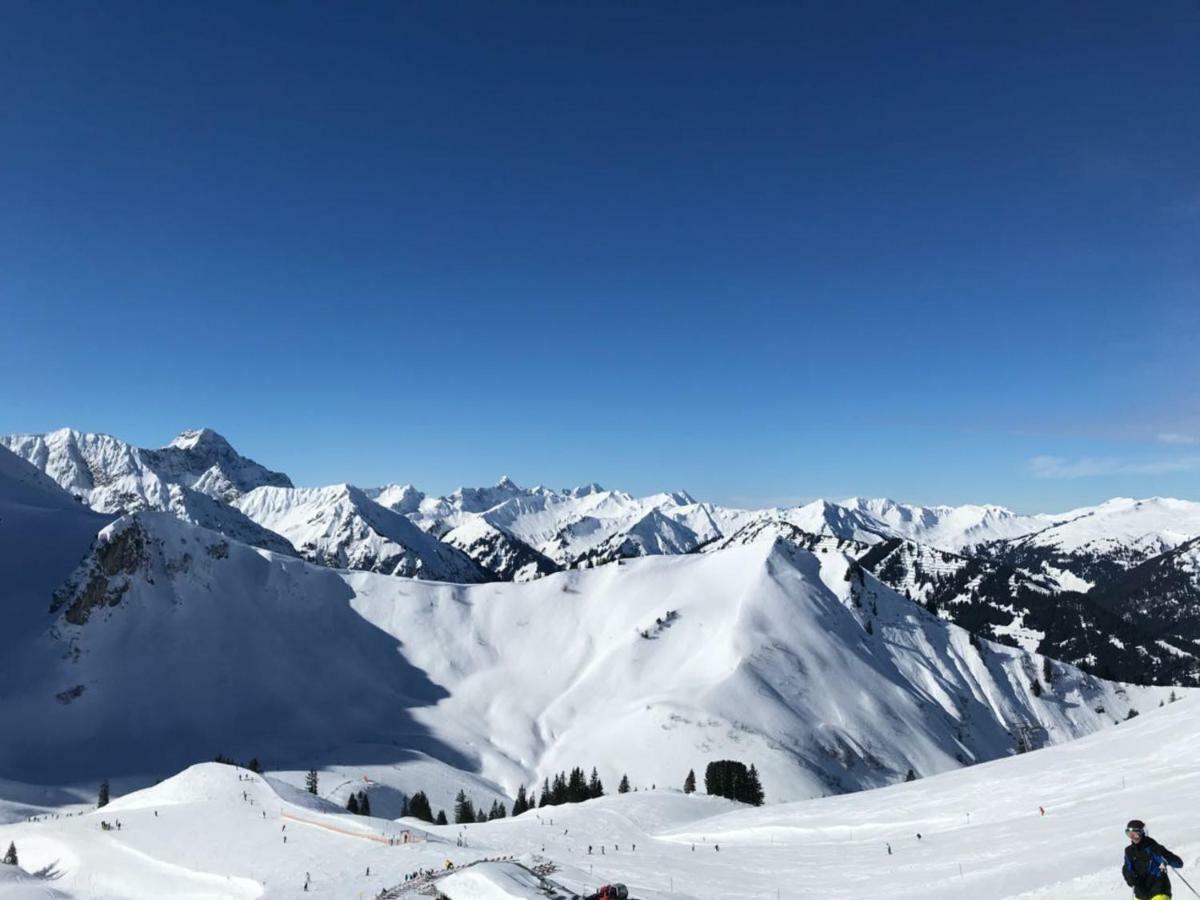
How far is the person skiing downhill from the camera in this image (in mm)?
16172

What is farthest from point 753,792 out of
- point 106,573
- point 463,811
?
point 106,573

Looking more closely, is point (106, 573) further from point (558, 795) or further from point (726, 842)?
point (726, 842)

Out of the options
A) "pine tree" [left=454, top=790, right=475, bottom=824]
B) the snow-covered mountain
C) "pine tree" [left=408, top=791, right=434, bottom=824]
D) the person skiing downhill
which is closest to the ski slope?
the person skiing downhill

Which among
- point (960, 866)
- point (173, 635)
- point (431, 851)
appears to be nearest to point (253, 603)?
point (173, 635)

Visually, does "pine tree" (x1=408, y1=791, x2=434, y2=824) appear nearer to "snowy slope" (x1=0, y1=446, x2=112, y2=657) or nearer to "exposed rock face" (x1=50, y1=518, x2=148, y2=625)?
"snowy slope" (x1=0, y1=446, x2=112, y2=657)

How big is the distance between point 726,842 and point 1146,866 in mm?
33501

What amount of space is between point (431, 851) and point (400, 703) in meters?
149

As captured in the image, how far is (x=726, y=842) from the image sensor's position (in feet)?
150

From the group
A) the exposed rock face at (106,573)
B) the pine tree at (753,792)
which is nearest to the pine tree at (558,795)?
the pine tree at (753,792)

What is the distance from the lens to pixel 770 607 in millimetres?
198875

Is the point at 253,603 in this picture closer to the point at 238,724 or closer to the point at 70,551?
→ the point at 238,724

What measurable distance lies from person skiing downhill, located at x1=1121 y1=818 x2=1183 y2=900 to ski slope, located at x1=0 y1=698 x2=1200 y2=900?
4757mm

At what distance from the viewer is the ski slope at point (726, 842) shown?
2839cm

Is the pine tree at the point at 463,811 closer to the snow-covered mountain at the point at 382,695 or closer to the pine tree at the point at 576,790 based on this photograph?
the pine tree at the point at 576,790
